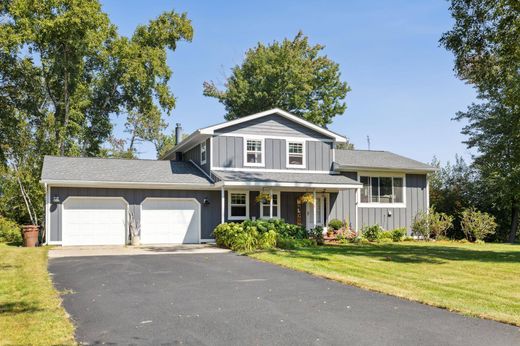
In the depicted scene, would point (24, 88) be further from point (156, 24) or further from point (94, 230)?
point (94, 230)

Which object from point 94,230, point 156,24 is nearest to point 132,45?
point 156,24

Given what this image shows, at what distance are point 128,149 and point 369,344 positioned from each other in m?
40.4

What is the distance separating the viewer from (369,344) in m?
5.88

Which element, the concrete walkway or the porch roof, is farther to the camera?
the porch roof

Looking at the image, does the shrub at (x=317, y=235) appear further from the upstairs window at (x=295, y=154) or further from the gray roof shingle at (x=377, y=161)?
the gray roof shingle at (x=377, y=161)

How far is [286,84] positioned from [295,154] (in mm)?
17741

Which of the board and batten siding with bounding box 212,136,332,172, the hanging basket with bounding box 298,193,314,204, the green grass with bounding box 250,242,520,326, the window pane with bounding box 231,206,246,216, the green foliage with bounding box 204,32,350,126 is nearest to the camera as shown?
the green grass with bounding box 250,242,520,326

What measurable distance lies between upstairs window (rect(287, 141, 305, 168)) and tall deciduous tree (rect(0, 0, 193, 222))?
10.8 metres

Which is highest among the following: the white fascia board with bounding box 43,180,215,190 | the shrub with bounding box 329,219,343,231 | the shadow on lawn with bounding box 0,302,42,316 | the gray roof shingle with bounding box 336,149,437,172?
the gray roof shingle with bounding box 336,149,437,172

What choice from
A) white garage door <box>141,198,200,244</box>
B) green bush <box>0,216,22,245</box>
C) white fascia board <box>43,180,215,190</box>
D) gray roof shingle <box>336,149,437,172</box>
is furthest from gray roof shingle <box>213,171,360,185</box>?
green bush <box>0,216,22,245</box>

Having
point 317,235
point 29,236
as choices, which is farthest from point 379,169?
point 29,236

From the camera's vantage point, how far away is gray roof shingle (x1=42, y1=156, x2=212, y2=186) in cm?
2052

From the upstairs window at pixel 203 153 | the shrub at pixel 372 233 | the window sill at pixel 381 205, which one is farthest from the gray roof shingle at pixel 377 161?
the upstairs window at pixel 203 153

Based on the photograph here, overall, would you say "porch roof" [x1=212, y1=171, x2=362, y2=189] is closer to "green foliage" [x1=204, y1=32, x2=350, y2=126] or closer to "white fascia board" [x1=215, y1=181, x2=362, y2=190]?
"white fascia board" [x1=215, y1=181, x2=362, y2=190]
